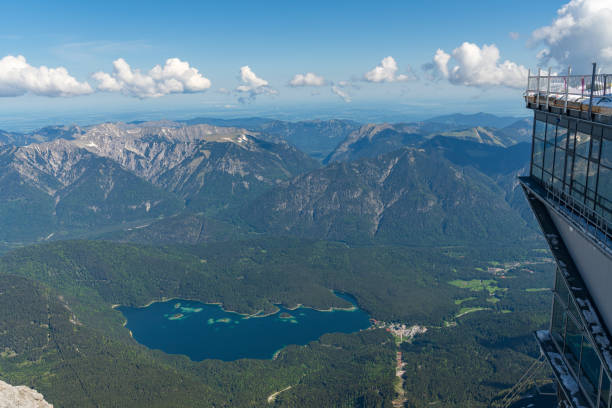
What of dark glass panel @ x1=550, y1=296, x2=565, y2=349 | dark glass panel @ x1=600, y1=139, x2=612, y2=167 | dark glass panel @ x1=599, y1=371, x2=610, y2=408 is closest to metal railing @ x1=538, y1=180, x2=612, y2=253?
dark glass panel @ x1=600, y1=139, x2=612, y2=167

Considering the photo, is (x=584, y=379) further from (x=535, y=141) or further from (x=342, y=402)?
(x=342, y=402)

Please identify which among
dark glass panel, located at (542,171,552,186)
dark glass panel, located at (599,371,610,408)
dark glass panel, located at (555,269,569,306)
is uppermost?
dark glass panel, located at (542,171,552,186)

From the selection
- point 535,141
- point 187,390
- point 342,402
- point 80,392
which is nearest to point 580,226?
point 535,141

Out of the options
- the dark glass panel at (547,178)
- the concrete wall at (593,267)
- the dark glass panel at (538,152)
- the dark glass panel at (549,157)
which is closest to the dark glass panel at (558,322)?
the concrete wall at (593,267)

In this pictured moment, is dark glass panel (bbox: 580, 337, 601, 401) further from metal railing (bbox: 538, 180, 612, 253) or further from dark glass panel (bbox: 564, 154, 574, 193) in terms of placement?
dark glass panel (bbox: 564, 154, 574, 193)

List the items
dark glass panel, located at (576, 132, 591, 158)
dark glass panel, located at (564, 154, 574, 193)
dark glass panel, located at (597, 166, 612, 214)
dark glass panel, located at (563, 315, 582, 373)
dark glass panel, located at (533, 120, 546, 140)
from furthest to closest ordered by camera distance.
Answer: dark glass panel, located at (533, 120, 546, 140) → dark glass panel, located at (563, 315, 582, 373) → dark glass panel, located at (564, 154, 574, 193) → dark glass panel, located at (576, 132, 591, 158) → dark glass panel, located at (597, 166, 612, 214)

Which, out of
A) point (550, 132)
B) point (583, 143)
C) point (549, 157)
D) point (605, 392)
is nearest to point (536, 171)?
point (549, 157)

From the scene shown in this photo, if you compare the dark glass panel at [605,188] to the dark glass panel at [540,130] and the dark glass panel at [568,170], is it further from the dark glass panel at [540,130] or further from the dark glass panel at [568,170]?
the dark glass panel at [540,130]
